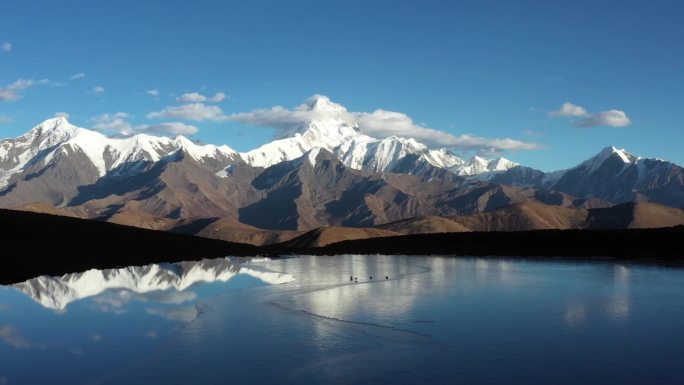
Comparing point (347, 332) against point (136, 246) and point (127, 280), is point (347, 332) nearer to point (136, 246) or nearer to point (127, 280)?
point (127, 280)

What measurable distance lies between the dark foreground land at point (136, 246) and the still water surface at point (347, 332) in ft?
138

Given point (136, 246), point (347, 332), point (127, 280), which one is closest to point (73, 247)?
point (136, 246)

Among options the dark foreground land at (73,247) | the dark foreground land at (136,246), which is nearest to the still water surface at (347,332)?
the dark foreground land at (73,247)

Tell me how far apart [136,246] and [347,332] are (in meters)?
133

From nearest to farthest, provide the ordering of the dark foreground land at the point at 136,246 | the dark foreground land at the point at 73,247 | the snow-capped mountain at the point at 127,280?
1. the snow-capped mountain at the point at 127,280
2. the dark foreground land at the point at 73,247
3. the dark foreground land at the point at 136,246

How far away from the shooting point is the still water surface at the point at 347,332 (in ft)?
116

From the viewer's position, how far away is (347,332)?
47719 millimetres

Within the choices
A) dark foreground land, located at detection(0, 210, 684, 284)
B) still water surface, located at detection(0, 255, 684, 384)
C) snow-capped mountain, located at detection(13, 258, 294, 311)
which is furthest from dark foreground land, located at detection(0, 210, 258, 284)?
still water surface, located at detection(0, 255, 684, 384)

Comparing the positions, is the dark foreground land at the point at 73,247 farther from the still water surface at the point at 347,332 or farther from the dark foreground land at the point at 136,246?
the still water surface at the point at 347,332

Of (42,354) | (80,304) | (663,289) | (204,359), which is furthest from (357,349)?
(663,289)

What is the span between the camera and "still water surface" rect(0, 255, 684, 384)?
116ft

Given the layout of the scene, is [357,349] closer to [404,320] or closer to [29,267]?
[404,320]

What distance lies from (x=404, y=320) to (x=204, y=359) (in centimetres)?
1978

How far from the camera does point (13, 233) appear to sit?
5723 inches
